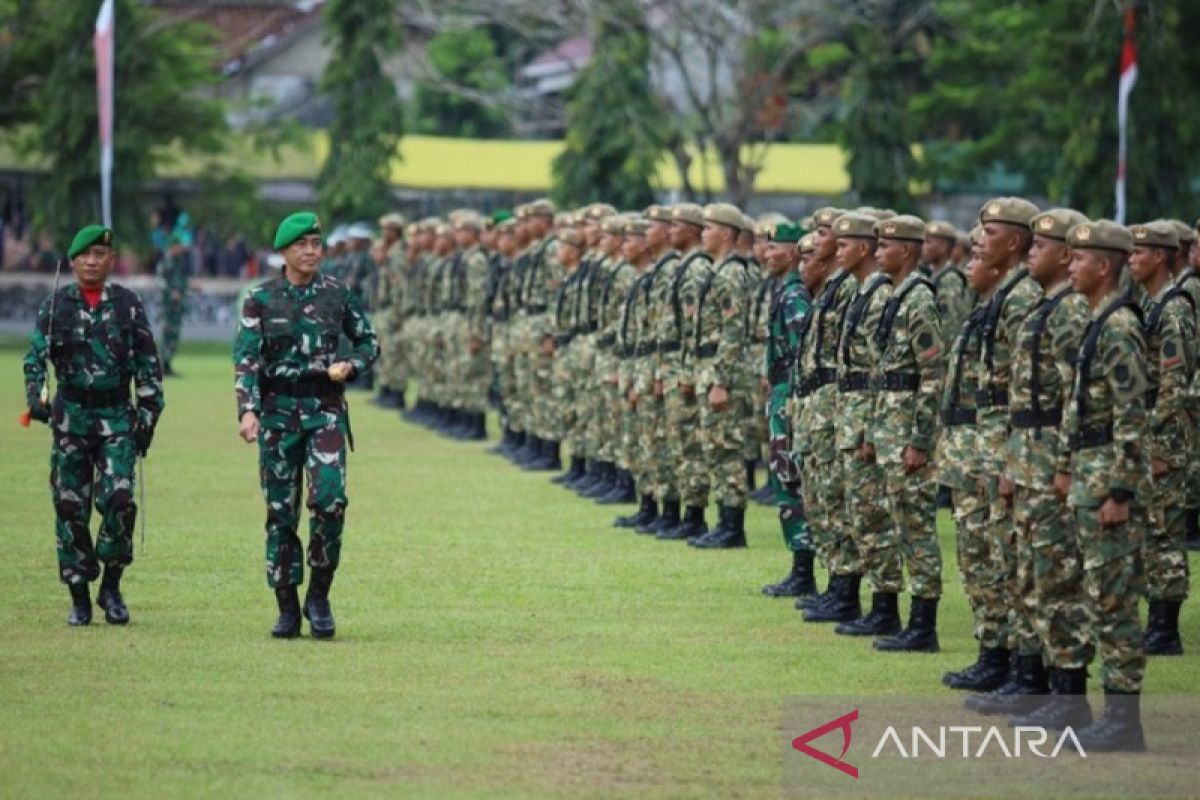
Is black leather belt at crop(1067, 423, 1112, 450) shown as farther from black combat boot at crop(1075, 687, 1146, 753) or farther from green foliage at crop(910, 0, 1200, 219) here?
green foliage at crop(910, 0, 1200, 219)

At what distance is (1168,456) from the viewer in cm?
1270

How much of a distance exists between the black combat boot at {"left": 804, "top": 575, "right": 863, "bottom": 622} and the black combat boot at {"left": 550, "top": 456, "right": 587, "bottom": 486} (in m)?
8.22

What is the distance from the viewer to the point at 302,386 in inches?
477

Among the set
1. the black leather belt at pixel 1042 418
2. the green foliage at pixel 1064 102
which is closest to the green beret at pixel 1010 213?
the black leather belt at pixel 1042 418

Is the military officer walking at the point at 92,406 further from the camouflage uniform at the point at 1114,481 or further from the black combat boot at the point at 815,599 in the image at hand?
the camouflage uniform at the point at 1114,481

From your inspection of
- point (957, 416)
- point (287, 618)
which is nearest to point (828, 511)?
point (957, 416)

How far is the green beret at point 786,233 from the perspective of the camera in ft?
53.6

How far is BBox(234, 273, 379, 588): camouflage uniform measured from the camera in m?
12.1

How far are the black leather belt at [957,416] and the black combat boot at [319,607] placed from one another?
328 centimetres

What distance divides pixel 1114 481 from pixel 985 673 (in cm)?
182

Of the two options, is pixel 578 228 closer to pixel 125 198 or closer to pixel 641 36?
pixel 641 36

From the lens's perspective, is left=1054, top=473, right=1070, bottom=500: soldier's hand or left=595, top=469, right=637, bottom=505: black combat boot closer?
left=1054, top=473, right=1070, bottom=500: soldier's hand

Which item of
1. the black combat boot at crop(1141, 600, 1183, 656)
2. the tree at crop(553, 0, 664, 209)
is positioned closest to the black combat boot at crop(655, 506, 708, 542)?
the black combat boot at crop(1141, 600, 1183, 656)

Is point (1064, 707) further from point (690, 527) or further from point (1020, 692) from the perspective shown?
point (690, 527)
